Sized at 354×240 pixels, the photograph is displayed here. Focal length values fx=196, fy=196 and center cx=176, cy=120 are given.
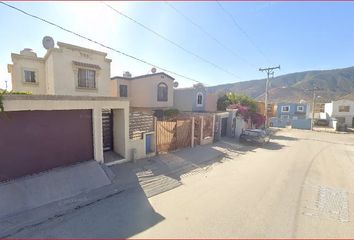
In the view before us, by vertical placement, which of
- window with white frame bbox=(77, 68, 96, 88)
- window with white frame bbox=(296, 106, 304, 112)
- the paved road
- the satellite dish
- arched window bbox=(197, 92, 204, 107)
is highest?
the satellite dish

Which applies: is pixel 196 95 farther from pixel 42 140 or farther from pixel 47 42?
pixel 42 140

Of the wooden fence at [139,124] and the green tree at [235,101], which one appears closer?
the wooden fence at [139,124]

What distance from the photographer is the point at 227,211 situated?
18.8 feet

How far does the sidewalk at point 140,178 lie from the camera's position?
205 inches

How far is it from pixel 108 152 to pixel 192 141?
5998 mm

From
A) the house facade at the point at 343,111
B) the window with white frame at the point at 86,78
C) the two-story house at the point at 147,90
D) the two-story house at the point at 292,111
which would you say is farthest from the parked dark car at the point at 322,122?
the window with white frame at the point at 86,78

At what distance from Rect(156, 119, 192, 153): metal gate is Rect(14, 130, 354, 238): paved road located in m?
3.54

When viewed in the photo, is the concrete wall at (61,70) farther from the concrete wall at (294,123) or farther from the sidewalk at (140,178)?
the concrete wall at (294,123)

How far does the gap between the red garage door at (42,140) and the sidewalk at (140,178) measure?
1.68 m

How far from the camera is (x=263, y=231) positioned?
15.8 ft

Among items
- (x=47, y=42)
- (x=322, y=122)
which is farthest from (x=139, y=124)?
(x=322, y=122)

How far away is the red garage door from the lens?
6305 mm

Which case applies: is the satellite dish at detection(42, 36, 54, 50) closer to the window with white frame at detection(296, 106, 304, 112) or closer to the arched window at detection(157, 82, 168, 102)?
the arched window at detection(157, 82, 168, 102)

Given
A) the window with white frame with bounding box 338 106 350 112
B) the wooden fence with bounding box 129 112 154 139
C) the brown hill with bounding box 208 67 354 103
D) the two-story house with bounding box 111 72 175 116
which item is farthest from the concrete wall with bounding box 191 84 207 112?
the brown hill with bounding box 208 67 354 103
